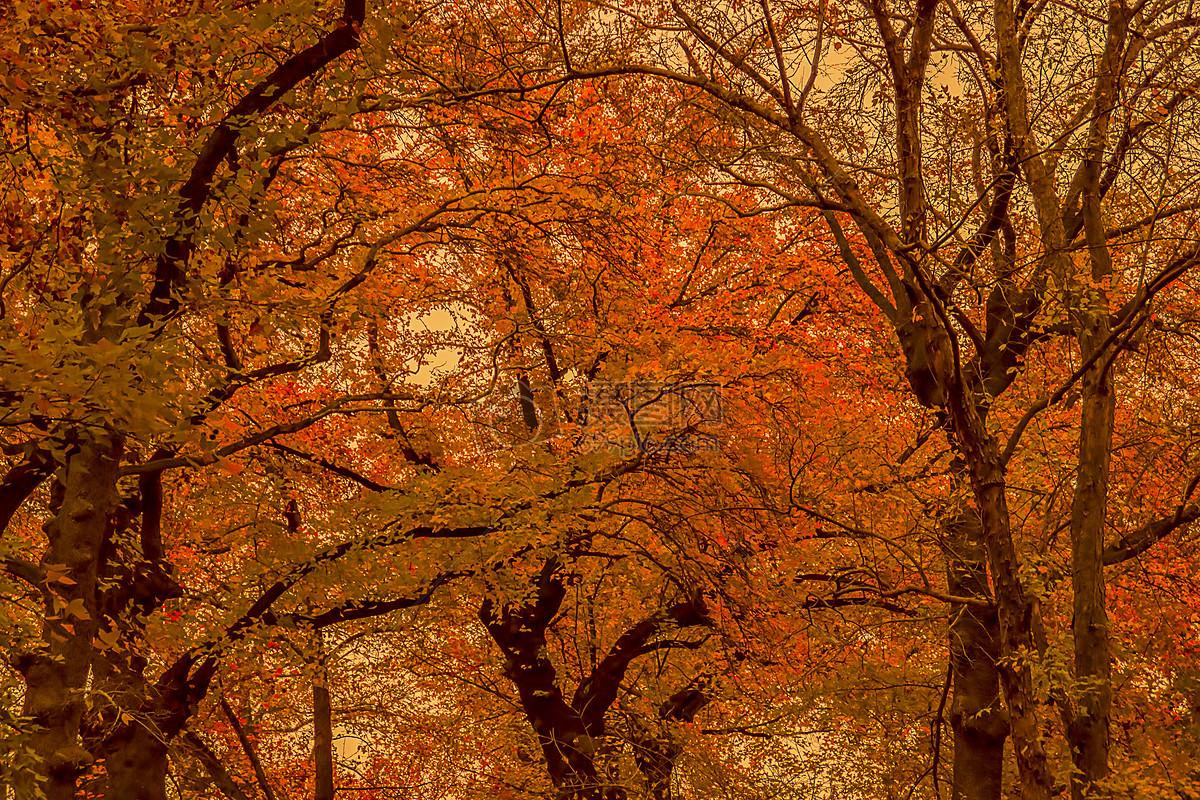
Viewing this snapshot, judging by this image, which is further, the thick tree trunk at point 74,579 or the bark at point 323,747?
the bark at point 323,747

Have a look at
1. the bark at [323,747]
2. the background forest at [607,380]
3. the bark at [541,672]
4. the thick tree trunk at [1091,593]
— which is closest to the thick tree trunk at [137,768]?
the background forest at [607,380]

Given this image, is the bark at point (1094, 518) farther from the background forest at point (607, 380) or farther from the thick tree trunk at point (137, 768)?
the thick tree trunk at point (137, 768)

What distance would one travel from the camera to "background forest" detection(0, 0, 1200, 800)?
832 cm

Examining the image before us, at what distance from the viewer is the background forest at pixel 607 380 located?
27.3ft

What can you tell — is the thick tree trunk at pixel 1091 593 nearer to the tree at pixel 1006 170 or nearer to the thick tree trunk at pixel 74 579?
the tree at pixel 1006 170

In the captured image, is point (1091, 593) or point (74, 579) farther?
Answer: point (74, 579)

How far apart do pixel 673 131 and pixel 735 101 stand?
3.96 feet

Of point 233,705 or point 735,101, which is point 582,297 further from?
point 233,705

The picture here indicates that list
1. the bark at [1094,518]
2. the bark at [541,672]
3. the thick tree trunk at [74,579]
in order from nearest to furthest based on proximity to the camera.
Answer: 1. the bark at [1094,518]
2. the thick tree trunk at [74,579]
3. the bark at [541,672]

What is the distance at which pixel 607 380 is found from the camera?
514 inches

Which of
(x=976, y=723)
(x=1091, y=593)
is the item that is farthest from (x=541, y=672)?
(x=1091, y=593)

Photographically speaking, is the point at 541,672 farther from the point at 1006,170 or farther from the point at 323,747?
the point at 1006,170

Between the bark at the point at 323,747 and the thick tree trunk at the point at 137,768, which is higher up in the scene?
the bark at the point at 323,747

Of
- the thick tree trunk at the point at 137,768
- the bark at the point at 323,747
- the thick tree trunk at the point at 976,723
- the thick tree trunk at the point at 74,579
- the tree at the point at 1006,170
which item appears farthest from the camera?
the bark at the point at 323,747
